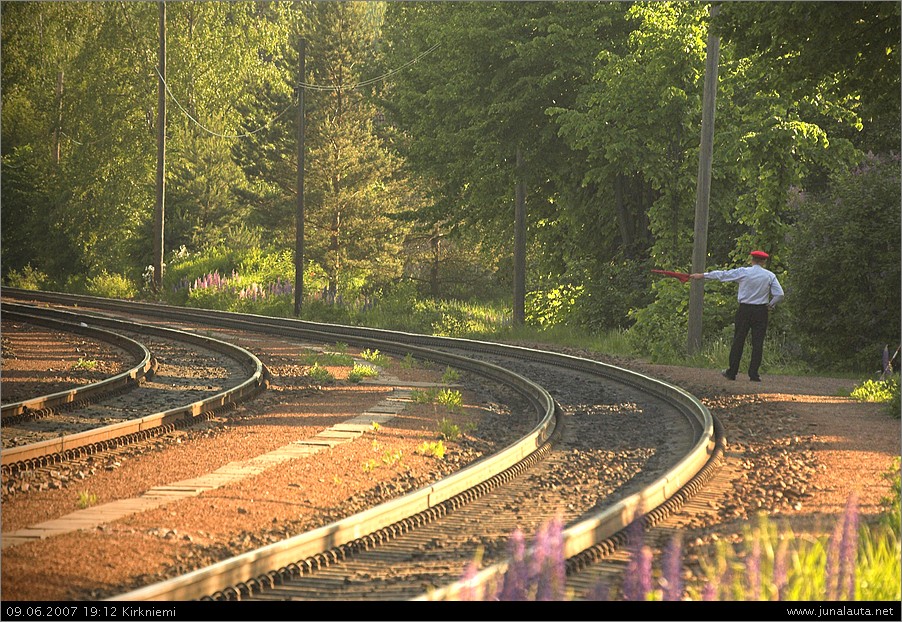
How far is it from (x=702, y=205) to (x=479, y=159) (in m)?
9.84

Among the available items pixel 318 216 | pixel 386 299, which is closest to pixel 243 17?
pixel 318 216

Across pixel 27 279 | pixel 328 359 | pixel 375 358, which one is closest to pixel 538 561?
pixel 328 359

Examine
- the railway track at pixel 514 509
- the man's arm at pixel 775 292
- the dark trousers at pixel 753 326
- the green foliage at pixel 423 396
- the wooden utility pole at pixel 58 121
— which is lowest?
the green foliage at pixel 423 396

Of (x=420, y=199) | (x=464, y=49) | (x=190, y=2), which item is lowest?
(x=420, y=199)

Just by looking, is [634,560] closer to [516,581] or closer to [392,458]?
[516,581]

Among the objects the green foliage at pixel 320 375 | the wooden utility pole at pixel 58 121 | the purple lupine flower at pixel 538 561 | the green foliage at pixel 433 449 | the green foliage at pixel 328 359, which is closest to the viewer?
the purple lupine flower at pixel 538 561

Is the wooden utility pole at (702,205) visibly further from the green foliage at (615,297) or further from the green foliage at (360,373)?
the green foliage at (360,373)

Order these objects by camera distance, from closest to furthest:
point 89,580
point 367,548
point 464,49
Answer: point 89,580 → point 367,548 → point 464,49

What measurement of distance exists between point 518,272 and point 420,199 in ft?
69.0

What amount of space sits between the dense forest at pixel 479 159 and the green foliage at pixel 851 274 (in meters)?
0.04

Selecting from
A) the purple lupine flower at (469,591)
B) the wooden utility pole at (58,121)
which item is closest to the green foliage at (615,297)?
the purple lupine flower at (469,591)

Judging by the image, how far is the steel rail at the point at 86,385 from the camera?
43.3 ft

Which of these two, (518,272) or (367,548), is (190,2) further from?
(367,548)

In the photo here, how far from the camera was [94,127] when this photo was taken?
177 ft
